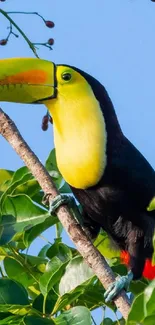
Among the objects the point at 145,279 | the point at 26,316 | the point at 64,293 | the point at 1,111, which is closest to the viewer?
the point at 26,316

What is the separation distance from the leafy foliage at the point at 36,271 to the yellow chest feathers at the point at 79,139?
0.76 ft

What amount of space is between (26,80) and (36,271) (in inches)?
31.5

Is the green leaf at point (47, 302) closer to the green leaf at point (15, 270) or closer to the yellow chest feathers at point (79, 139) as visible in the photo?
the green leaf at point (15, 270)

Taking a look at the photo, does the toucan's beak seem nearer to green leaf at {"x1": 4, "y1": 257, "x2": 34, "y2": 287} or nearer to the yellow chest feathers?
the yellow chest feathers

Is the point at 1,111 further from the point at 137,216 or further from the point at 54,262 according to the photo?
the point at 137,216

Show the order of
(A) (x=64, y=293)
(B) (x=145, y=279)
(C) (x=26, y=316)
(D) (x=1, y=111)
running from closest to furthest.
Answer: (C) (x=26, y=316)
(A) (x=64, y=293)
(D) (x=1, y=111)
(B) (x=145, y=279)

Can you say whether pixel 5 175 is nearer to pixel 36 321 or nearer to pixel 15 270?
pixel 15 270

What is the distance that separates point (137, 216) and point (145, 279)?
0.26 metres

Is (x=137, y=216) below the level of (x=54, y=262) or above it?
below

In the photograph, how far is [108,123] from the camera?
3055 millimetres

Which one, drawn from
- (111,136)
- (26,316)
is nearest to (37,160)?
(26,316)

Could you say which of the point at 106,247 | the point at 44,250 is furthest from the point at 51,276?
the point at 106,247

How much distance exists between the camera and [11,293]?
198 cm

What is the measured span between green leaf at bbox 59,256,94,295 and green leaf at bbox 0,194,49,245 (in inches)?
6.8
